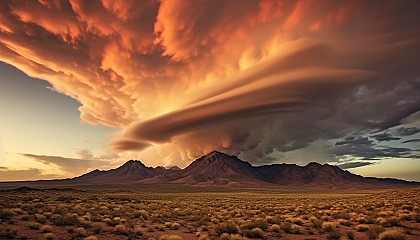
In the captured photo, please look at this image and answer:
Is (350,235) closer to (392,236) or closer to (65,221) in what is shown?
(392,236)

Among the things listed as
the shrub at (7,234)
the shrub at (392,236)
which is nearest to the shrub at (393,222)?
the shrub at (392,236)

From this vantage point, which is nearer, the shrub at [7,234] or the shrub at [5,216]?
the shrub at [7,234]

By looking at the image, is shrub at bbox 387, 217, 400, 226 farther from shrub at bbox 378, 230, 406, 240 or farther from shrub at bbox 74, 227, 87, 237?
shrub at bbox 74, 227, 87, 237

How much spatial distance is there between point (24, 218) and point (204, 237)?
14.8 m

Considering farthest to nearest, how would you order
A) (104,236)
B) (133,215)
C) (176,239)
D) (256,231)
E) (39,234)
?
1. (133,215)
2. (256,231)
3. (104,236)
4. (39,234)
5. (176,239)

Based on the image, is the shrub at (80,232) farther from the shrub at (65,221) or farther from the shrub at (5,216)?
the shrub at (5,216)

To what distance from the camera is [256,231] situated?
16.8 m

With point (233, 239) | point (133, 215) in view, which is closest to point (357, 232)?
point (233, 239)

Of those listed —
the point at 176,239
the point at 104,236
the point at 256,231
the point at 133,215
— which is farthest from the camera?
the point at 133,215

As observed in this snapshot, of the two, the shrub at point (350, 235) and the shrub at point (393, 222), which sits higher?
the shrub at point (393, 222)

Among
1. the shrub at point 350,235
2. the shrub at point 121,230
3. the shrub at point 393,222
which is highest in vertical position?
the shrub at point 393,222

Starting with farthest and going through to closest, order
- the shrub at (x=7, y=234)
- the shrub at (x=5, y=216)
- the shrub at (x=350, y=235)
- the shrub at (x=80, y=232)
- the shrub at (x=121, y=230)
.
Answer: the shrub at (x=5, y=216), the shrub at (x=121, y=230), the shrub at (x=350, y=235), the shrub at (x=80, y=232), the shrub at (x=7, y=234)

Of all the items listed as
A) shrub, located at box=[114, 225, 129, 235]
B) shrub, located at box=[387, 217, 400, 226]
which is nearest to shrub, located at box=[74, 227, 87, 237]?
shrub, located at box=[114, 225, 129, 235]

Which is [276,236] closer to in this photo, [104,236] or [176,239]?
[176,239]
